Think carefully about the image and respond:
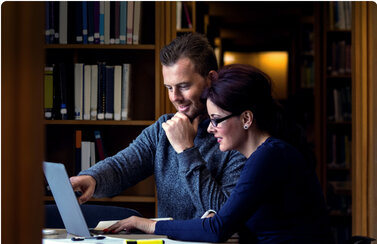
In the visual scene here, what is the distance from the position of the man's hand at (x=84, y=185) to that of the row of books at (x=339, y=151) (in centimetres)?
312

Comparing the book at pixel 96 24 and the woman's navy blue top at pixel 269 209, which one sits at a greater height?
the book at pixel 96 24

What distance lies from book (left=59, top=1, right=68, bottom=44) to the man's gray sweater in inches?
34.7

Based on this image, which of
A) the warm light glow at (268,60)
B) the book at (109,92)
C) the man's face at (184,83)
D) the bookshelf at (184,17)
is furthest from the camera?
the warm light glow at (268,60)

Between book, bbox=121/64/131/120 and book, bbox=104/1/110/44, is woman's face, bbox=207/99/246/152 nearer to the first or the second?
book, bbox=121/64/131/120

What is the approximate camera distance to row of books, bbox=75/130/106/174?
103 inches

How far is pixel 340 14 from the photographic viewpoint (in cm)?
439

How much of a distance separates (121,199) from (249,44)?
770 centimetres

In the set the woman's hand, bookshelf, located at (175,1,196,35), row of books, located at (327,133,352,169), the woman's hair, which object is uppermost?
bookshelf, located at (175,1,196,35)

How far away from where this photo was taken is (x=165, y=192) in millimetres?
1883

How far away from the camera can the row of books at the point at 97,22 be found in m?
2.57

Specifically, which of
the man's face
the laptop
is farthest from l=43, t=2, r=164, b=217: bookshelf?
the laptop

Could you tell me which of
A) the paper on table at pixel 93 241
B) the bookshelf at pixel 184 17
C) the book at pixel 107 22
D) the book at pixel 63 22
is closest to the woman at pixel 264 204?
the paper on table at pixel 93 241

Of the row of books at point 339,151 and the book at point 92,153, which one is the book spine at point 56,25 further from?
the row of books at point 339,151

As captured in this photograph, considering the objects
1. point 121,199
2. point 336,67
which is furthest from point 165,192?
point 336,67
